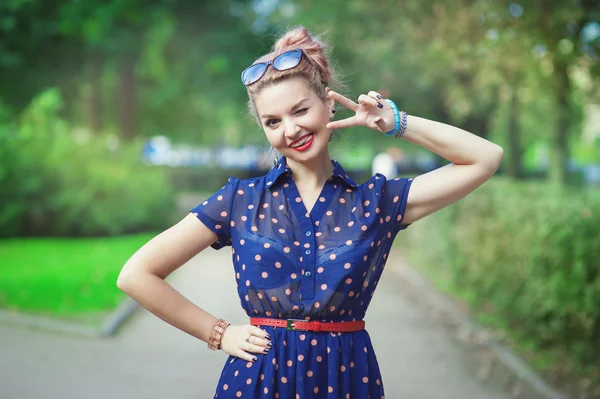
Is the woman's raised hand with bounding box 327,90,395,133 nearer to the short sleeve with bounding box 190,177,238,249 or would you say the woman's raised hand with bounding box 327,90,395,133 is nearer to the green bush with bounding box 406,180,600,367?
the short sleeve with bounding box 190,177,238,249

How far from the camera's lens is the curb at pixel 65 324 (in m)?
10.0

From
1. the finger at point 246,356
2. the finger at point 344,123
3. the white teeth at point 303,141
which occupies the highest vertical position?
the finger at point 344,123

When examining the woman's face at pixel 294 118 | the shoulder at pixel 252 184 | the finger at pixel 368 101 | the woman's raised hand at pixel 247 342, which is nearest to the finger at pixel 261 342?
the woman's raised hand at pixel 247 342

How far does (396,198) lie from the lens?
311 cm

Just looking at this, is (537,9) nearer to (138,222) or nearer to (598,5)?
(598,5)

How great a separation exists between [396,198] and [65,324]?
7.86 m

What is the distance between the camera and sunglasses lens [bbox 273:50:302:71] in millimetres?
3023

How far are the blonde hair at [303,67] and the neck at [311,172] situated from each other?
0.70ft

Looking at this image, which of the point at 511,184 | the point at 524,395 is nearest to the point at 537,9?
the point at 511,184

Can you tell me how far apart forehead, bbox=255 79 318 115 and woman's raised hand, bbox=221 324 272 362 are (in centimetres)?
73

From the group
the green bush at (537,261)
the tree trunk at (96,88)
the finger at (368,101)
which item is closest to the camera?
the finger at (368,101)

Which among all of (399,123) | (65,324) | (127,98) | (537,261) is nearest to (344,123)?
(399,123)

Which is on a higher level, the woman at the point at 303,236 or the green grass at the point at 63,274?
the green grass at the point at 63,274

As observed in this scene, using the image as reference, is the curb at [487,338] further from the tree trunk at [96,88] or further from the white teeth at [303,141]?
the tree trunk at [96,88]
